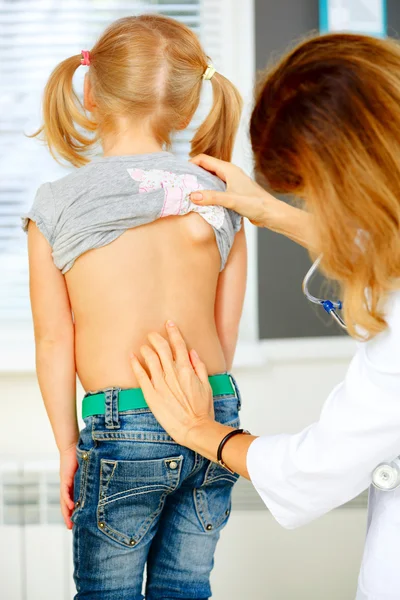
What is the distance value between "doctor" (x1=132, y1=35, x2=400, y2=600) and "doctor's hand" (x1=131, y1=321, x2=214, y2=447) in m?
0.15

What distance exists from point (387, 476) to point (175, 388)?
15.1 inches

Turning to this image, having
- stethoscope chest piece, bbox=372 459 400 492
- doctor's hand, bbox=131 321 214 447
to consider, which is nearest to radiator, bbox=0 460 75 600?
doctor's hand, bbox=131 321 214 447

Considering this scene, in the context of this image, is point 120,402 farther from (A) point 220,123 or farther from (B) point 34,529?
(B) point 34,529

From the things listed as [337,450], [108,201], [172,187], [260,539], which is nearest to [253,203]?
[172,187]

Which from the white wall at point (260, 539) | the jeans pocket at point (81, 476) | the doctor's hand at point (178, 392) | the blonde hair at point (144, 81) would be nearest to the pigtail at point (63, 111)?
the blonde hair at point (144, 81)

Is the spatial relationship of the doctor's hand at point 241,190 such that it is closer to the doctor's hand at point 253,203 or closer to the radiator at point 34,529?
the doctor's hand at point 253,203

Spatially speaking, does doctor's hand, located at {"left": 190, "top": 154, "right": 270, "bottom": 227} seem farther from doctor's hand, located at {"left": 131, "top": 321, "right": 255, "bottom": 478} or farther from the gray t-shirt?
doctor's hand, located at {"left": 131, "top": 321, "right": 255, "bottom": 478}

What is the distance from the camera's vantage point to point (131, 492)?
1.32m

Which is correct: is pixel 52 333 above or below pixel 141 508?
above

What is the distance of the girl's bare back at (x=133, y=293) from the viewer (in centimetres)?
131

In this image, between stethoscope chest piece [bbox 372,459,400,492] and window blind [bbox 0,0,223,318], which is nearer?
stethoscope chest piece [bbox 372,459,400,492]

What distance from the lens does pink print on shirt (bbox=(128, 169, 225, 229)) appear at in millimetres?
1317

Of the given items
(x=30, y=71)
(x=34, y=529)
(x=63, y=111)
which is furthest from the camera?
(x=30, y=71)

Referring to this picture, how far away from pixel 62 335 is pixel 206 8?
1.49 m
